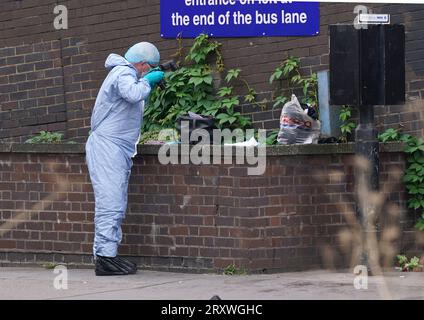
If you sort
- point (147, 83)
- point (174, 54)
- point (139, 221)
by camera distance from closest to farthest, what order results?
point (147, 83)
point (139, 221)
point (174, 54)

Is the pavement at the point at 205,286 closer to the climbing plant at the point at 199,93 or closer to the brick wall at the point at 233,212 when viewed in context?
the brick wall at the point at 233,212

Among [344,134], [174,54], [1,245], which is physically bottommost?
[1,245]

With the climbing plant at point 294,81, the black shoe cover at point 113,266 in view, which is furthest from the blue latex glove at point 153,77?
the black shoe cover at point 113,266

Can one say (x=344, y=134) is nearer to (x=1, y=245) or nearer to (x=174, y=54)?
(x=174, y=54)

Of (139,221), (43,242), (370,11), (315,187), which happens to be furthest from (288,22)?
(43,242)

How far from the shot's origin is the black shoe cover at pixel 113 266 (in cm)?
951

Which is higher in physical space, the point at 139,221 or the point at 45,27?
the point at 45,27

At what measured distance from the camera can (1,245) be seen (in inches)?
418

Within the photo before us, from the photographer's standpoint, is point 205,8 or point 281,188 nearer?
point 281,188

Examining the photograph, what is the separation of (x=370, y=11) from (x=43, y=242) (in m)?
3.98
